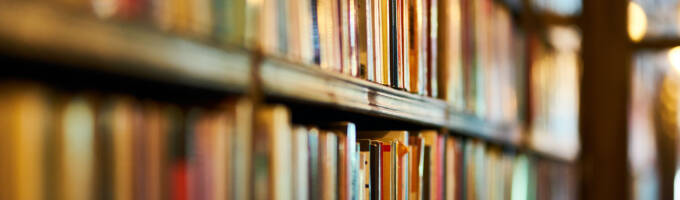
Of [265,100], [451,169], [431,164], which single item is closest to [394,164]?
[431,164]

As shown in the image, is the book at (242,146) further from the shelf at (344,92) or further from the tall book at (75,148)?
the tall book at (75,148)

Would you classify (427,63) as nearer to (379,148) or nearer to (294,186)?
(379,148)

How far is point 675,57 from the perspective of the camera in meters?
2.50

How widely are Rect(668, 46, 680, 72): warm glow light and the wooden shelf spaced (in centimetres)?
187

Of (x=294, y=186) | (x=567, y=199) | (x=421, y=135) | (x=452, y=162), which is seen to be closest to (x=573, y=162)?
(x=567, y=199)

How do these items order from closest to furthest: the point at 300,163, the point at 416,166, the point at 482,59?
the point at 300,163 → the point at 416,166 → the point at 482,59

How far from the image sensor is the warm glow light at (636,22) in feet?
8.14

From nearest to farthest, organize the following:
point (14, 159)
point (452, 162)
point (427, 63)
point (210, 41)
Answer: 1. point (14, 159)
2. point (210, 41)
3. point (427, 63)
4. point (452, 162)

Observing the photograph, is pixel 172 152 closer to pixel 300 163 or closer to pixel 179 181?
pixel 179 181

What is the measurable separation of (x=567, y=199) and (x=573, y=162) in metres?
0.14

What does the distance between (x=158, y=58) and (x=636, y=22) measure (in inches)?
91.4

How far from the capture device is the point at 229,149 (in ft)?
2.17

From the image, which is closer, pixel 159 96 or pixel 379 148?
pixel 159 96

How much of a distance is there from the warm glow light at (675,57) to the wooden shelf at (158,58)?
187 centimetres
